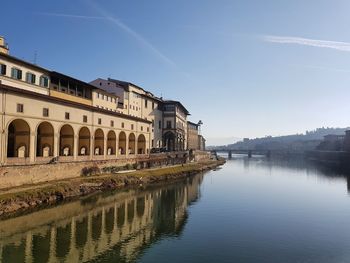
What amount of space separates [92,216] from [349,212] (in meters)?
31.8

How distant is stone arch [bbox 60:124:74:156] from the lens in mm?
52500

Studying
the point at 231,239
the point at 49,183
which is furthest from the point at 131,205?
the point at 231,239

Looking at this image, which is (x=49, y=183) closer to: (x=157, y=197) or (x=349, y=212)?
(x=157, y=197)

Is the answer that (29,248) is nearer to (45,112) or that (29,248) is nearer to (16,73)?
(45,112)

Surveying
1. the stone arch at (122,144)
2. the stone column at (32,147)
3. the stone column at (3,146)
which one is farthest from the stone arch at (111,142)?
the stone column at (3,146)

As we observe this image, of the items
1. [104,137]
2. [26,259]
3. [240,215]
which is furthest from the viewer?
[104,137]

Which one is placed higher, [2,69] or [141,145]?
[2,69]

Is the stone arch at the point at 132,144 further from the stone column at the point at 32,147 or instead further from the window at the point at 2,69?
the window at the point at 2,69

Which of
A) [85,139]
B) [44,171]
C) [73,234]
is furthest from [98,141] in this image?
[73,234]

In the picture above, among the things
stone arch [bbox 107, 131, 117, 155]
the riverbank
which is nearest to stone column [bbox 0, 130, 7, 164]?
the riverbank

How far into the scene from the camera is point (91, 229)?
3053cm

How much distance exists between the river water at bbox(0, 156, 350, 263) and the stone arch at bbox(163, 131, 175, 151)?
55.2 metres

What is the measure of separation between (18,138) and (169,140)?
65759mm

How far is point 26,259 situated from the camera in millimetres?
22188
